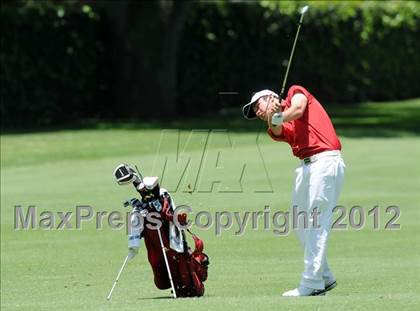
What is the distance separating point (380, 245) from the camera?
1366cm

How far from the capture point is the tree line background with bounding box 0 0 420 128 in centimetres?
3122

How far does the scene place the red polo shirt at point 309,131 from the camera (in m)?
9.76

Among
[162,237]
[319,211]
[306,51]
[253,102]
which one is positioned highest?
[253,102]

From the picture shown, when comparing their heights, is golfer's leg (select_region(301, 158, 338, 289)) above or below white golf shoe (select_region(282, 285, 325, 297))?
above

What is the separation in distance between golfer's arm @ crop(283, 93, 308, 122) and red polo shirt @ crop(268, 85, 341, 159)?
0.37 ft

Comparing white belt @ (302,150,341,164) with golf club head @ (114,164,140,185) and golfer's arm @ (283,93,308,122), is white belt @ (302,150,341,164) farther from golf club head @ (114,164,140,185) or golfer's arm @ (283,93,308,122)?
golf club head @ (114,164,140,185)

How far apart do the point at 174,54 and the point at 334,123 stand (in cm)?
504

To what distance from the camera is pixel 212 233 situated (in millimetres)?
14789
